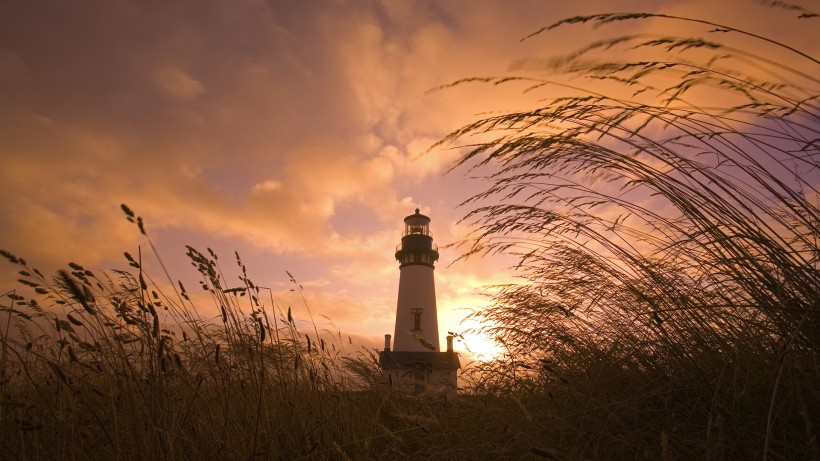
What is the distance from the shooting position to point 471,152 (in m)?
2.22

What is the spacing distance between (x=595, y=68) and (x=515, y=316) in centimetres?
207

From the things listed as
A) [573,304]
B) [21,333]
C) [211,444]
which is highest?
[573,304]

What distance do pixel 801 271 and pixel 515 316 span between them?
76.7 inches

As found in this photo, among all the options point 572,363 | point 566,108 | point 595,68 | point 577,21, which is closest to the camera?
point 577,21

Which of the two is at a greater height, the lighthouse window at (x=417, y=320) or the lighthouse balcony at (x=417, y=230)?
the lighthouse balcony at (x=417, y=230)

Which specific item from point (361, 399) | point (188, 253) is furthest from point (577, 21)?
point (361, 399)

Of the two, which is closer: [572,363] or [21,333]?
[572,363]

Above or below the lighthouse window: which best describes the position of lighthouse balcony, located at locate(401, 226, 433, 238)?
above

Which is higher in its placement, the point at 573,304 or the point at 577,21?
the point at 577,21

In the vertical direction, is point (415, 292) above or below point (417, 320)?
above

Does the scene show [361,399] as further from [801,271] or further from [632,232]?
[801,271]

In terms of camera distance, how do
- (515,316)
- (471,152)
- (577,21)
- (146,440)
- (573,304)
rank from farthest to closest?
(515,316) → (573,304) → (471,152) → (146,440) → (577,21)

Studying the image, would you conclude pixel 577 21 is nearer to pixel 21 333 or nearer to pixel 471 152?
pixel 471 152

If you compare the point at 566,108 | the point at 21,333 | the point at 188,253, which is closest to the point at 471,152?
the point at 566,108
